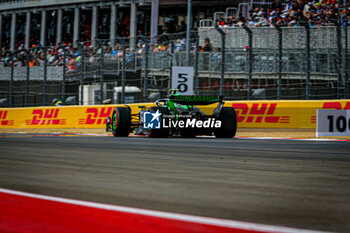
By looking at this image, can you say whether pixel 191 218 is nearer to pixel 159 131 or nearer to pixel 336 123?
pixel 159 131

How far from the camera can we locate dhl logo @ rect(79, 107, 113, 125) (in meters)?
16.4

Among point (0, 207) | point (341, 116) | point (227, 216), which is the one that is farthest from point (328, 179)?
point (341, 116)

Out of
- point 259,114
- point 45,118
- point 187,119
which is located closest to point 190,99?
point 187,119

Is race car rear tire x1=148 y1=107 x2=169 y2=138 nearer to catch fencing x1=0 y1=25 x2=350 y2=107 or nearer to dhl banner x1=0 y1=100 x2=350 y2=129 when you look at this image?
dhl banner x1=0 y1=100 x2=350 y2=129

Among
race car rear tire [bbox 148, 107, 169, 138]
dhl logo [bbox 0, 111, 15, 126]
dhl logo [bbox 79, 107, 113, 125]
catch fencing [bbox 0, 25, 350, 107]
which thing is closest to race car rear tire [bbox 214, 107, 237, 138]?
race car rear tire [bbox 148, 107, 169, 138]

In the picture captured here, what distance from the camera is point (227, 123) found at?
438 inches

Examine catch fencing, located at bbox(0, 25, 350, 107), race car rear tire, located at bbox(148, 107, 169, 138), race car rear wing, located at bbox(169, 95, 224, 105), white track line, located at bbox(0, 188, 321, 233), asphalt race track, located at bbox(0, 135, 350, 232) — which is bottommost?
white track line, located at bbox(0, 188, 321, 233)

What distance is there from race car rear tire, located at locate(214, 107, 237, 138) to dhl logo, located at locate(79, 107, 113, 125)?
5.77 meters

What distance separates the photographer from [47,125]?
18172mm

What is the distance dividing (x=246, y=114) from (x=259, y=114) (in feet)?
1.29

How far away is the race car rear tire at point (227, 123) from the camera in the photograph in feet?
36.1

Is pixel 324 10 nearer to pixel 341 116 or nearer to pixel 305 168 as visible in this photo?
pixel 341 116

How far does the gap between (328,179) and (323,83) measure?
412 inches

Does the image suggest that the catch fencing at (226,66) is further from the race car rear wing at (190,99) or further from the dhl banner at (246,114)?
the race car rear wing at (190,99)
